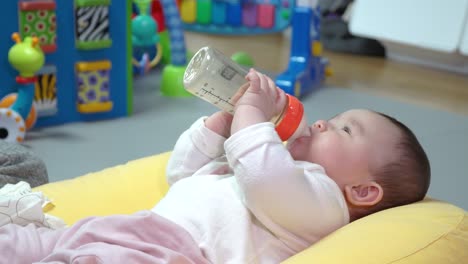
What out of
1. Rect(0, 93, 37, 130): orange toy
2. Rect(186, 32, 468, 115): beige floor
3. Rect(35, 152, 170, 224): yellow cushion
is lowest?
Rect(186, 32, 468, 115): beige floor

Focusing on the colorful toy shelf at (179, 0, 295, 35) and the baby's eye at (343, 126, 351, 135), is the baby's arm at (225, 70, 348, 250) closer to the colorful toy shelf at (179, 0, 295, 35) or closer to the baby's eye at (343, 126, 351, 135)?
the baby's eye at (343, 126, 351, 135)

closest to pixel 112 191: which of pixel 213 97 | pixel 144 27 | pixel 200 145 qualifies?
pixel 200 145

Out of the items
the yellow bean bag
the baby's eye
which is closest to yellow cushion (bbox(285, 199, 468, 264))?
the yellow bean bag

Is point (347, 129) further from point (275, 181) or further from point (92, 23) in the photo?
point (92, 23)

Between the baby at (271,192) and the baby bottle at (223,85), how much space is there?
0.8 inches

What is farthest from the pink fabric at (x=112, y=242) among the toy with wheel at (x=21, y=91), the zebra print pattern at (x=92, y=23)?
the zebra print pattern at (x=92, y=23)

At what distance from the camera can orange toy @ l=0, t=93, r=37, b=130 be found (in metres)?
2.09

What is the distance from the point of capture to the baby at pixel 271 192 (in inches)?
38.9

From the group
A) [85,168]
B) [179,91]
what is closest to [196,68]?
[85,168]

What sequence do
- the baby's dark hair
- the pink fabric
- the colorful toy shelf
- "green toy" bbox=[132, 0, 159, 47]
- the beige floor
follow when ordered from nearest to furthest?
1. the pink fabric
2. the baby's dark hair
3. "green toy" bbox=[132, 0, 159, 47]
4. the beige floor
5. the colorful toy shelf

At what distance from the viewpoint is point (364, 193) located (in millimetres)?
1094

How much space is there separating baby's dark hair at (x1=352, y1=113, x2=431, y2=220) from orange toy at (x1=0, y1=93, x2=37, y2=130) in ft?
4.41

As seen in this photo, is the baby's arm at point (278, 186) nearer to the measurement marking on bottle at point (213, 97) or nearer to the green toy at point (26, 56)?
the measurement marking on bottle at point (213, 97)

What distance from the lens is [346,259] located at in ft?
3.18
